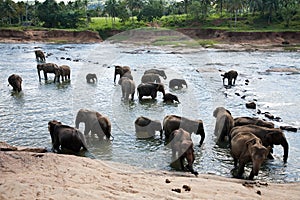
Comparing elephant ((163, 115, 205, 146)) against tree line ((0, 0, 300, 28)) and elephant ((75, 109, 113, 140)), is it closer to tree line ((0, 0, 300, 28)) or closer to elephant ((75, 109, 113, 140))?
elephant ((75, 109, 113, 140))

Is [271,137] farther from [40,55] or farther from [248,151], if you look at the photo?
[40,55]

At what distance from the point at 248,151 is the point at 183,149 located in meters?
1.89

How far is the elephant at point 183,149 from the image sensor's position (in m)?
11.2

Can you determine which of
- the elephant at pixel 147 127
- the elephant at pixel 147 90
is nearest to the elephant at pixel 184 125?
the elephant at pixel 147 127

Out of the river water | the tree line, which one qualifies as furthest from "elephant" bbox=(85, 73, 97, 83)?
the tree line

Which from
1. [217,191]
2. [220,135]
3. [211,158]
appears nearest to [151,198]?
[217,191]

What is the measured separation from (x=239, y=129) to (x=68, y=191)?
21.8 ft

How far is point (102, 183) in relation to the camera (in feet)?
30.3

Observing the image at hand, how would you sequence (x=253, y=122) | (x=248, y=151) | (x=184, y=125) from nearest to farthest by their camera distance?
(x=248, y=151), (x=184, y=125), (x=253, y=122)

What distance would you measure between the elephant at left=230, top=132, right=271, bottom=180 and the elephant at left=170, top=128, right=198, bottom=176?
131cm

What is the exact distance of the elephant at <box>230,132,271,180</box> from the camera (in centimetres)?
1026

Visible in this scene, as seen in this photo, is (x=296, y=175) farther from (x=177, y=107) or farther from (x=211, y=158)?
(x=177, y=107)

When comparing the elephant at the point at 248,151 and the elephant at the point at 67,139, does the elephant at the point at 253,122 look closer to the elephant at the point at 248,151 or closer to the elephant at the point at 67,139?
the elephant at the point at 248,151

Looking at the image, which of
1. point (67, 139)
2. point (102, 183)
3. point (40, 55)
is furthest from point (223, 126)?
point (40, 55)
